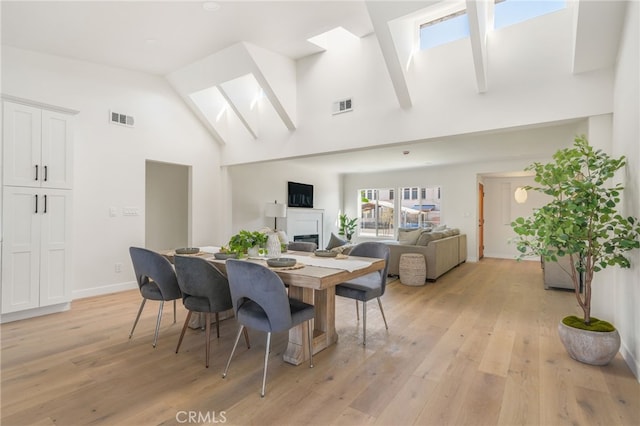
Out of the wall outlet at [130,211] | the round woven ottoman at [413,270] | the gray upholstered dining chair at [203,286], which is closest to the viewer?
the gray upholstered dining chair at [203,286]

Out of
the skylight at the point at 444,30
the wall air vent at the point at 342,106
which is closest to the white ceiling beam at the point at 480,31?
the skylight at the point at 444,30

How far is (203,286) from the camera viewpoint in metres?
2.38

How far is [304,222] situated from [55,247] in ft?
17.8

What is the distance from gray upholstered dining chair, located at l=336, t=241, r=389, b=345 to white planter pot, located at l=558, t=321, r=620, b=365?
4.70 ft

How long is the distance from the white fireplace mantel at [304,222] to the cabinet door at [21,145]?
489cm

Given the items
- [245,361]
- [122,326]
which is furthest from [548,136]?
[122,326]

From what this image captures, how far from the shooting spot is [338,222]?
977 centimetres

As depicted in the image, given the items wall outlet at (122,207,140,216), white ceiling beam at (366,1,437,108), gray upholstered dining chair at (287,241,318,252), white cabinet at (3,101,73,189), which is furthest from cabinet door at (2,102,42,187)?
white ceiling beam at (366,1,437,108)

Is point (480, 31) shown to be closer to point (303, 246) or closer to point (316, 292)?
point (303, 246)

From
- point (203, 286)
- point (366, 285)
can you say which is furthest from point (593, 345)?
point (203, 286)

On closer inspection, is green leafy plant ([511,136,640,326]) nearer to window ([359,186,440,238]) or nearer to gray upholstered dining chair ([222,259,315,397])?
gray upholstered dining chair ([222,259,315,397])

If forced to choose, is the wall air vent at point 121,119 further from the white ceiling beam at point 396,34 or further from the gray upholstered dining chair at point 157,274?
the white ceiling beam at point 396,34

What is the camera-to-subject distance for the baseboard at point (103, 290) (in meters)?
4.25

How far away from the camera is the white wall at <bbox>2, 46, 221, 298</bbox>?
13.0ft
